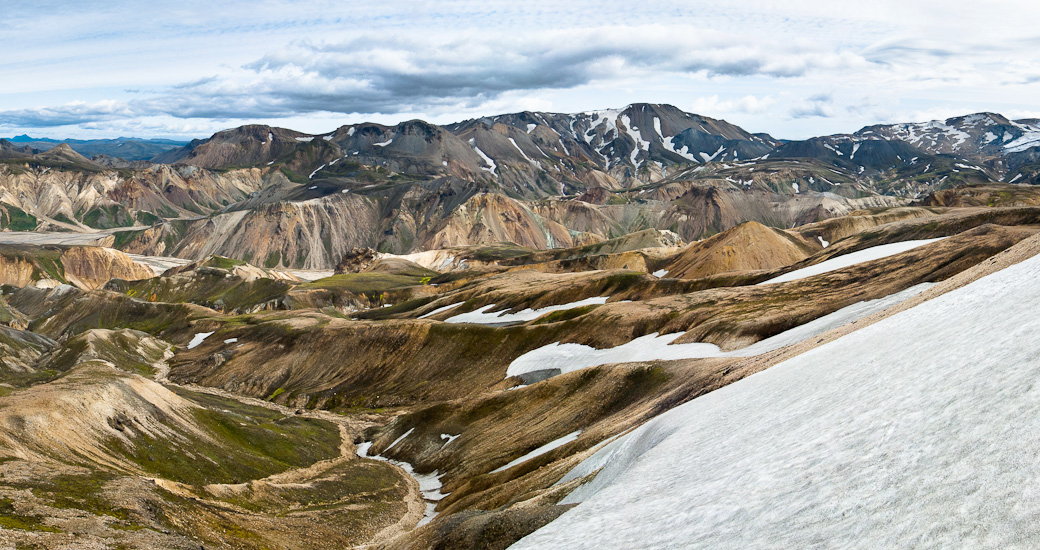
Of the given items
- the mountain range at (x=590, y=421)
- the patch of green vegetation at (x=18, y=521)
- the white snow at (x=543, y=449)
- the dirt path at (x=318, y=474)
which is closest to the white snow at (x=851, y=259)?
the mountain range at (x=590, y=421)

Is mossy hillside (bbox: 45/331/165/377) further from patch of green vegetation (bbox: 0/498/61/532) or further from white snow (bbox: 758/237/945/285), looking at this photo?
white snow (bbox: 758/237/945/285)

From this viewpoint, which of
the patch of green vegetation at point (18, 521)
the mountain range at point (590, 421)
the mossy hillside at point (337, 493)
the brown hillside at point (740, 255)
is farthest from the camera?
the brown hillside at point (740, 255)

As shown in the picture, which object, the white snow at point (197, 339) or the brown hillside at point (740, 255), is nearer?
the white snow at point (197, 339)

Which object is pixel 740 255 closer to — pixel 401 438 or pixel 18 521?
pixel 401 438

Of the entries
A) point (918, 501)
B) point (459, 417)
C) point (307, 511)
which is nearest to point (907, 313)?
point (918, 501)

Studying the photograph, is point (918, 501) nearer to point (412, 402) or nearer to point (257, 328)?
point (412, 402)

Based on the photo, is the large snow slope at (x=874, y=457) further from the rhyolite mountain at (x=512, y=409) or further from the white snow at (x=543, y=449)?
the white snow at (x=543, y=449)
